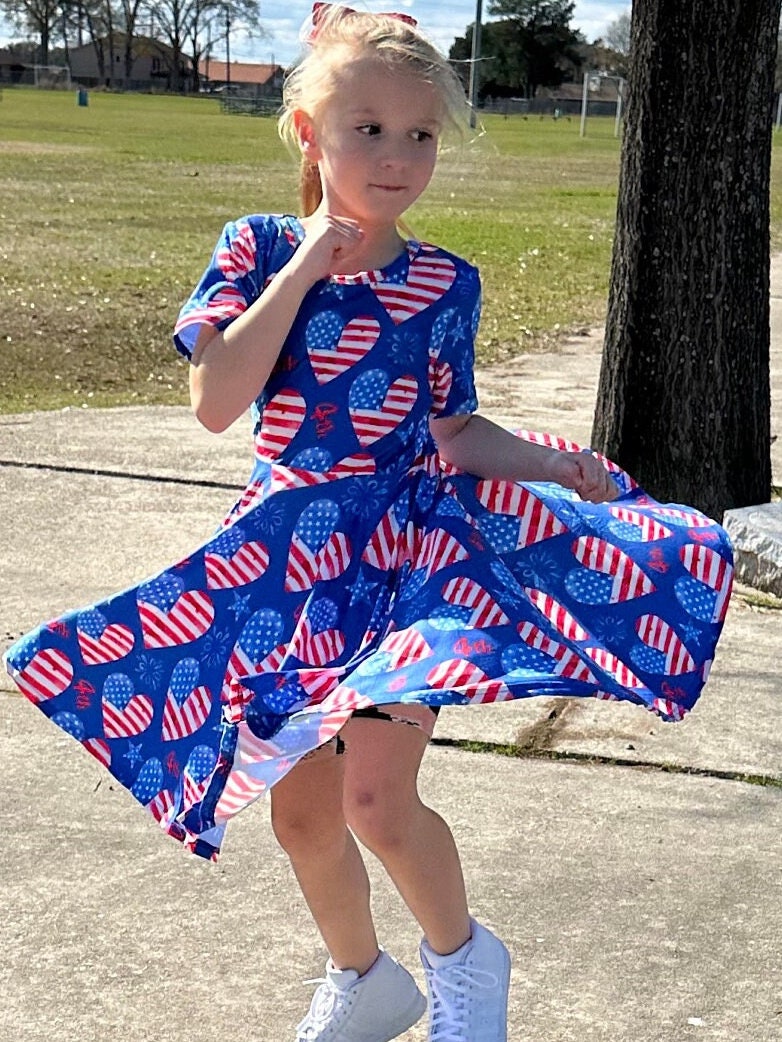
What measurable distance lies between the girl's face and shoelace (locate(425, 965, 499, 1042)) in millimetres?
1172

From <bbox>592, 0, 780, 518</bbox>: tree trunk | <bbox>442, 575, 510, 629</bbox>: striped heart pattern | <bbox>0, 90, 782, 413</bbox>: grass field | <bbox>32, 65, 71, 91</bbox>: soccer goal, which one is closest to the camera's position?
<bbox>442, 575, 510, 629</bbox>: striped heart pattern

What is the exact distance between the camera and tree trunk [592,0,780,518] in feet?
17.5

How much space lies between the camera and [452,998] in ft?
8.34

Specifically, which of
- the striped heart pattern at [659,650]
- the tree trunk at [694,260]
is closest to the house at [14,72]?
the tree trunk at [694,260]

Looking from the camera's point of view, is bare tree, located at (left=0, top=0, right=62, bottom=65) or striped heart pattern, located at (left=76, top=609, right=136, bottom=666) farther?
bare tree, located at (left=0, top=0, right=62, bottom=65)

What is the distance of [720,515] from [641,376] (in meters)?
0.54

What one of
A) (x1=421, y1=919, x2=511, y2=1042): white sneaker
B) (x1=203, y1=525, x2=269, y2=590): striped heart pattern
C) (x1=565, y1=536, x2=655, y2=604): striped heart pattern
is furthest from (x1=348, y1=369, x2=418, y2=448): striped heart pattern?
(x1=421, y1=919, x2=511, y2=1042): white sneaker

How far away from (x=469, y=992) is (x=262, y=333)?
1.04m

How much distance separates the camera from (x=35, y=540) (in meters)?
5.40

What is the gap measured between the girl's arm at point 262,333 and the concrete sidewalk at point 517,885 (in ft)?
3.28

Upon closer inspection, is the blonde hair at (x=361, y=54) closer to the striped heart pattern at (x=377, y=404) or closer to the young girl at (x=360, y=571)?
the young girl at (x=360, y=571)

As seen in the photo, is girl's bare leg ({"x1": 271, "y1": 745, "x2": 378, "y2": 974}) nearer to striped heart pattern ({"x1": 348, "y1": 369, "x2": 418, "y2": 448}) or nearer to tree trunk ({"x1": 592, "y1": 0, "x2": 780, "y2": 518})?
striped heart pattern ({"x1": 348, "y1": 369, "x2": 418, "y2": 448})

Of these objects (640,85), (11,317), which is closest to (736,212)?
(640,85)

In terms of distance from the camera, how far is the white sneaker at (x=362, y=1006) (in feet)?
8.49
